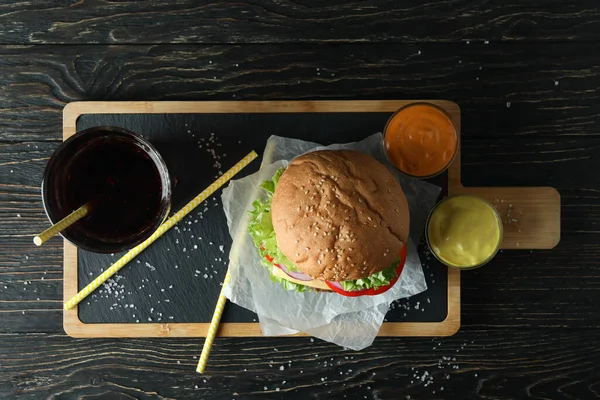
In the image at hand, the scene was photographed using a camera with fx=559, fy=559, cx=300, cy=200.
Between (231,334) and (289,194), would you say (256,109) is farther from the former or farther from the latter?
(231,334)

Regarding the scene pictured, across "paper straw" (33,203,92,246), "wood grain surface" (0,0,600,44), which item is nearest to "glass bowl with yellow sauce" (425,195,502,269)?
"wood grain surface" (0,0,600,44)

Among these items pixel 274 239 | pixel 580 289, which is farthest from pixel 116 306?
pixel 580 289

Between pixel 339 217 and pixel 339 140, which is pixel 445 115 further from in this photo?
pixel 339 217

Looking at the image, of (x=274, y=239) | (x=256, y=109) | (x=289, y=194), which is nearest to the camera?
(x=289, y=194)

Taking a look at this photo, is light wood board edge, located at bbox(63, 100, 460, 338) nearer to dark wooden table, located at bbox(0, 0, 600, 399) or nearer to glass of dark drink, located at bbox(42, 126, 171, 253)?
dark wooden table, located at bbox(0, 0, 600, 399)

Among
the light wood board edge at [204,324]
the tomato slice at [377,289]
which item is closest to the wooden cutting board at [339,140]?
the light wood board edge at [204,324]

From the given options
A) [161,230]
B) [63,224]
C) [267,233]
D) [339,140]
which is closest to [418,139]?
[339,140]
